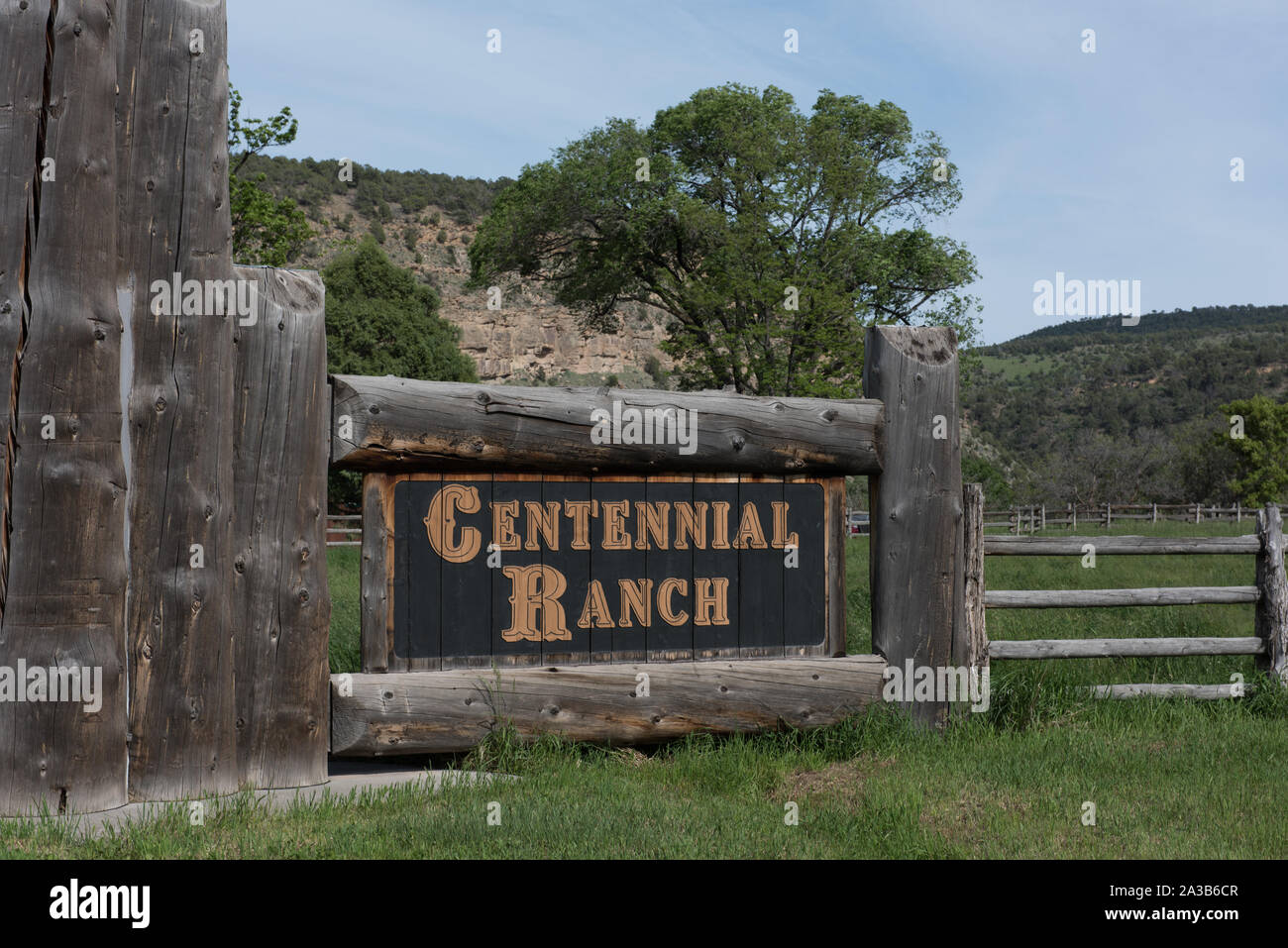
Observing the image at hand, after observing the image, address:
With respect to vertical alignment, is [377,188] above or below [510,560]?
above

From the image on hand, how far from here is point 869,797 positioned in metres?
4.87

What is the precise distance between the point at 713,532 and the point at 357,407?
2.15 meters

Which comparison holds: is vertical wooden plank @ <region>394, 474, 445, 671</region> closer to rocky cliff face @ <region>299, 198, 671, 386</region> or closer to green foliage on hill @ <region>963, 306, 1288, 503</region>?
green foliage on hill @ <region>963, 306, 1288, 503</region>

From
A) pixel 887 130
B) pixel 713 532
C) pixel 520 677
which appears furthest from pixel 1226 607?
pixel 887 130

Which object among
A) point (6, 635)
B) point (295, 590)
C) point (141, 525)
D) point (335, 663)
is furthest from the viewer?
point (335, 663)

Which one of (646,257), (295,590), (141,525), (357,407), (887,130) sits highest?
(887,130)

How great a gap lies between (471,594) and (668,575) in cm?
114

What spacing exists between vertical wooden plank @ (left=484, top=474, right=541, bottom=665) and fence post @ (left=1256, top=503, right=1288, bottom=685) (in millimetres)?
5131

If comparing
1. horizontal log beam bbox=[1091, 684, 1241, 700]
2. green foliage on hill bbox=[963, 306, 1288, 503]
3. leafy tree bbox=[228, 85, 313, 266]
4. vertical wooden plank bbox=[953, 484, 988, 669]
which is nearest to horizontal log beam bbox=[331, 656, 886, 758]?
vertical wooden plank bbox=[953, 484, 988, 669]

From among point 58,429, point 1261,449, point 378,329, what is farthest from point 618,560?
point 1261,449

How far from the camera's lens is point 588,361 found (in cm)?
8394

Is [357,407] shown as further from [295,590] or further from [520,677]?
[520,677]

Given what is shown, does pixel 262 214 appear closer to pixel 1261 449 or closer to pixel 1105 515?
pixel 1105 515

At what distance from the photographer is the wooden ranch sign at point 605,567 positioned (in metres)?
5.64
